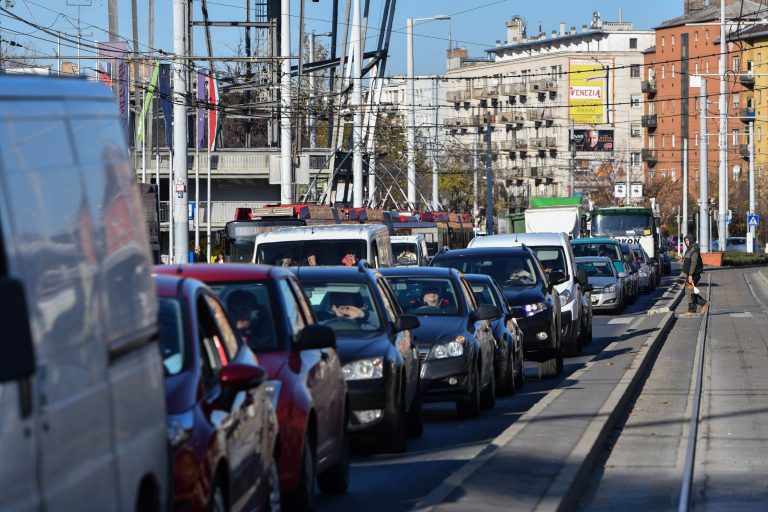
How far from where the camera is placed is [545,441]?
1225cm

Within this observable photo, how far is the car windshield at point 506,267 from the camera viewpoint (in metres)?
23.1

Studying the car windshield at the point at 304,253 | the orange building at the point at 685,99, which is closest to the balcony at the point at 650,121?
the orange building at the point at 685,99

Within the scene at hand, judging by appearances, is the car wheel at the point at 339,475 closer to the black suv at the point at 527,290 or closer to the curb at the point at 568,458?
the curb at the point at 568,458

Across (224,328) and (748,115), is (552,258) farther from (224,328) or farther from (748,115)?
(748,115)

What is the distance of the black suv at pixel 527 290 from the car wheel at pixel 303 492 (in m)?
12.7

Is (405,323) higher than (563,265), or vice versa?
(405,323)

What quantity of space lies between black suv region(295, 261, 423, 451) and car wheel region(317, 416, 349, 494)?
177cm

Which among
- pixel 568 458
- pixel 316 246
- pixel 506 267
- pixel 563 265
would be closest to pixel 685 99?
pixel 563 265

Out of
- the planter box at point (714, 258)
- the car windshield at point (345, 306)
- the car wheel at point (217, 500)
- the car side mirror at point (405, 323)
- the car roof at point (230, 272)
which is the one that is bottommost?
the planter box at point (714, 258)

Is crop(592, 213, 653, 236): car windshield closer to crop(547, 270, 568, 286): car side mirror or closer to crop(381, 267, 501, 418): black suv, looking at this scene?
crop(547, 270, 568, 286): car side mirror

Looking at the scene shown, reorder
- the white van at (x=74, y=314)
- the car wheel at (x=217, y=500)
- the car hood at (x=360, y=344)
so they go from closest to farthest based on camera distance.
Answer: the white van at (x=74, y=314)
the car wheel at (x=217, y=500)
the car hood at (x=360, y=344)

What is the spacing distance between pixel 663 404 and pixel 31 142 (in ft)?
43.8

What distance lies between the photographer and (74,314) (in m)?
4.91

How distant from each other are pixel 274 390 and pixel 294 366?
1.46ft
